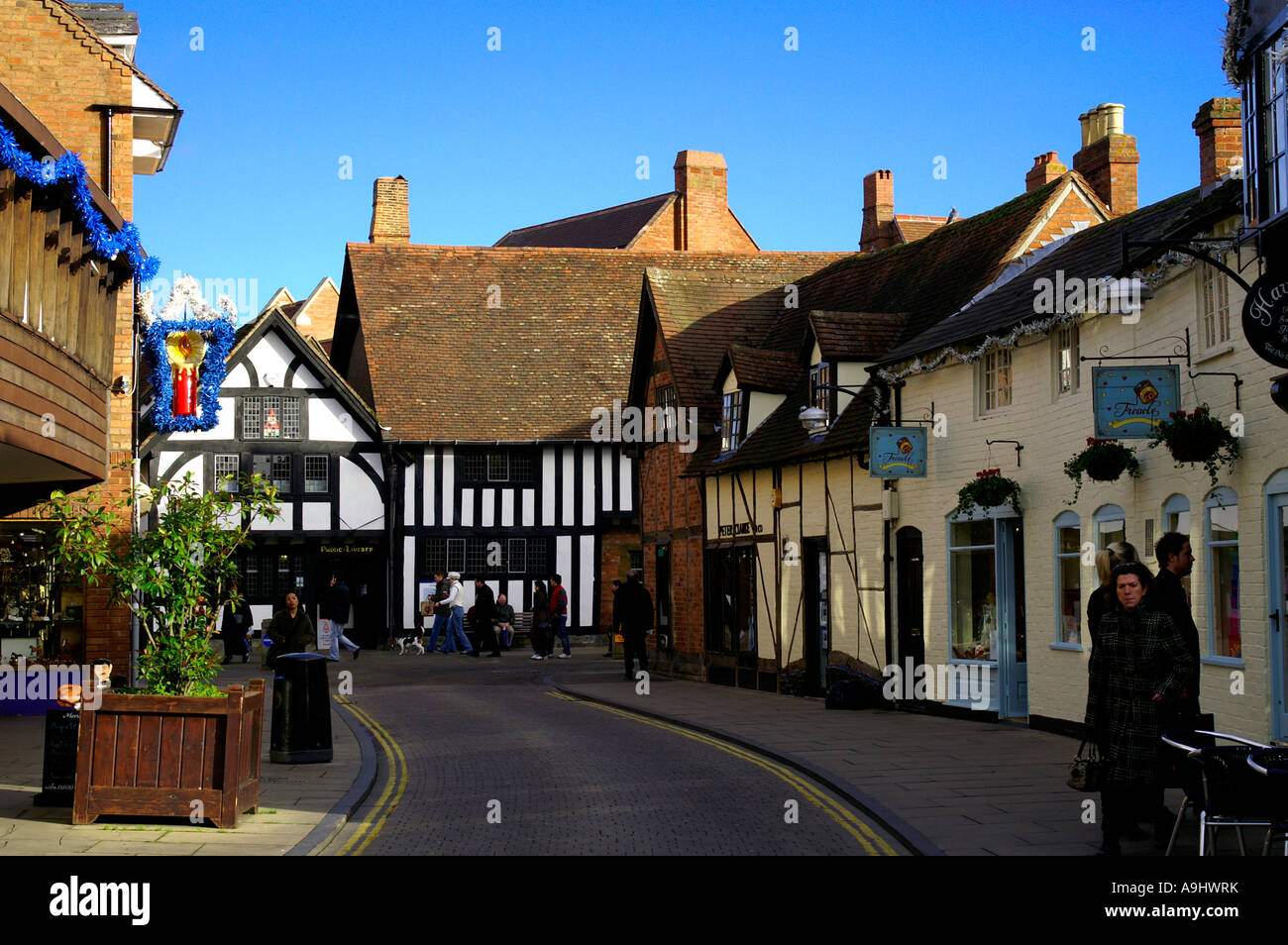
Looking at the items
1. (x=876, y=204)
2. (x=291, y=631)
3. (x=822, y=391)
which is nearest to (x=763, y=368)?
(x=822, y=391)

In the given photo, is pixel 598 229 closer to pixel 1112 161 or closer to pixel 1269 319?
pixel 1112 161

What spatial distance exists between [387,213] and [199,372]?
82.3 ft

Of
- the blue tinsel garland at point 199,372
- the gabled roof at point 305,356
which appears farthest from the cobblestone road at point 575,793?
the gabled roof at point 305,356

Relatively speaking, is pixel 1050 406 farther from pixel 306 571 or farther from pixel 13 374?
pixel 306 571

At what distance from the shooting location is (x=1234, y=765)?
7.40 meters

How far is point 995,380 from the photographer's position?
1755 cm

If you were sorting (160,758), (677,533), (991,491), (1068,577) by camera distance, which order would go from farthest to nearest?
(677,533)
(991,491)
(1068,577)
(160,758)

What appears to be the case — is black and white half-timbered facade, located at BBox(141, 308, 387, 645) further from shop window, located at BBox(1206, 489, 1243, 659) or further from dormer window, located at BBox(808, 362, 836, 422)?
shop window, located at BBox(1206, 489, 1243, 659)

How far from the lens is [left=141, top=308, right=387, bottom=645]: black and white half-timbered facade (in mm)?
35812

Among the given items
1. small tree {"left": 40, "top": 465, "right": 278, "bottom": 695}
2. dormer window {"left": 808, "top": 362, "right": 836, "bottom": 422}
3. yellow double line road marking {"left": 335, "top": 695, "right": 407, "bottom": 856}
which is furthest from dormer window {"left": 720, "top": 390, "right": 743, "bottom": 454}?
small tree {"left": 40, "top": 465, "right": 278, "bottom": 695}

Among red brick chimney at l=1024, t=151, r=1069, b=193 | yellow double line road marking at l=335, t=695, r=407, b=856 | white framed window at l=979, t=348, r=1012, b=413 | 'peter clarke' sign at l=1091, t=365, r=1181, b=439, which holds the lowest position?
yellow double line road marking at l=335, t=695, r=407, b=856

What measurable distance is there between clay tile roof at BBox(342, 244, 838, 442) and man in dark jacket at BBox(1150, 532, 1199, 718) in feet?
91.7

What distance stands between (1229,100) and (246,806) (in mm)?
13682
